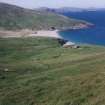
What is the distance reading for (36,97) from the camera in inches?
1877

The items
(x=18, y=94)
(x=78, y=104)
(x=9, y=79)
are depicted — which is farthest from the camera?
(x=9, y=79)

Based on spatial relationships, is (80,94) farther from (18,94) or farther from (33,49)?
(33,49)

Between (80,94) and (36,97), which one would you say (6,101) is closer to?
(36,97)

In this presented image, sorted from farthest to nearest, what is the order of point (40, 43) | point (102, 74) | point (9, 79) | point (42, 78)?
point (40, 43), point (9, 79), point (42, 78), point (102, 74)

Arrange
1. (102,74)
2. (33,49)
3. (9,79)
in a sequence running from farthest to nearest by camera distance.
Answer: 1. (33,49)
2. (9,79)
3. (102,74)

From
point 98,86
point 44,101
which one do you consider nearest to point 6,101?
point 44,101

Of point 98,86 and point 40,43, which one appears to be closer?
point 98,86

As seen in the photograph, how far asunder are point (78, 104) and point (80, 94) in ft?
11.0

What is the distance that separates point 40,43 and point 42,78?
117331 millimetres

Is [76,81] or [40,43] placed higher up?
[76,81]

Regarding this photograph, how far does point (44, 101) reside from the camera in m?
45.7

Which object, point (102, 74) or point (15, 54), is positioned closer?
point (102, 74)

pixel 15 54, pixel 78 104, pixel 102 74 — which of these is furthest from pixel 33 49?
pixel 78 104

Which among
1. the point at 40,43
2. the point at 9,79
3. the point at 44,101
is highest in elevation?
the point at 44,101
